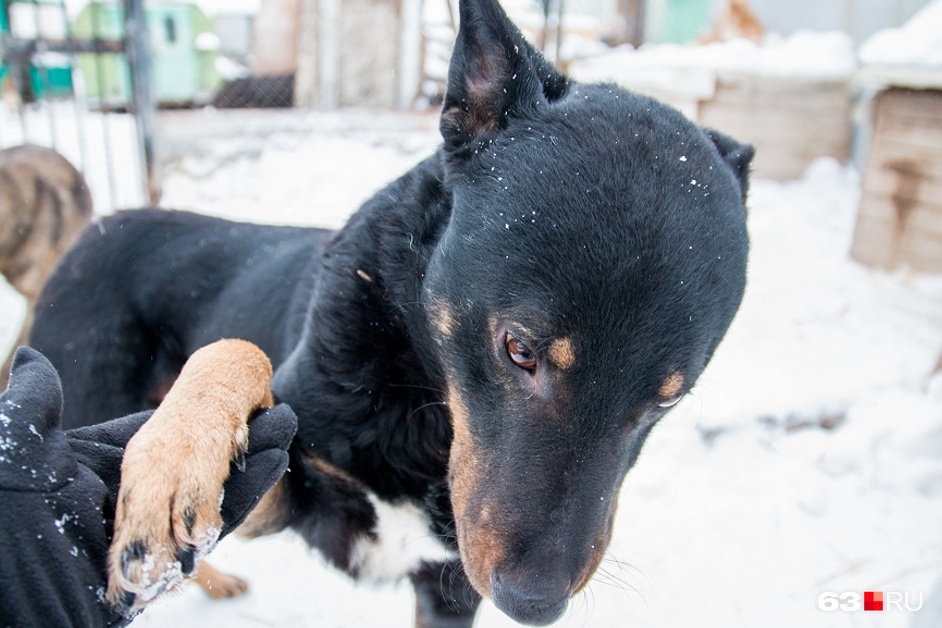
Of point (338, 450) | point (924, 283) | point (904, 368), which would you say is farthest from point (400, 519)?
point (924, 283)

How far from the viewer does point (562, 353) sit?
1.58 metres

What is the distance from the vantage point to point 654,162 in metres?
1.70

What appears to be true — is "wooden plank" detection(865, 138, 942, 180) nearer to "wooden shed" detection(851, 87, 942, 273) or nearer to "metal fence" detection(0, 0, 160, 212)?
"wooden shed" detection(851, 87, 942, 273)

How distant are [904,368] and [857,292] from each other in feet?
4.44

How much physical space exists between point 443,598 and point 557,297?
1.26m

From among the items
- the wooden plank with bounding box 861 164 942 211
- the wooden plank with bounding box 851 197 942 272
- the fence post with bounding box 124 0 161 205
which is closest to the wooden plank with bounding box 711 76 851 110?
the wooden plank with bounding box 861 164 942 211

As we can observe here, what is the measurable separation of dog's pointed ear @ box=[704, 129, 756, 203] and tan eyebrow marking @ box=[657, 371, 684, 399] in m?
0.74

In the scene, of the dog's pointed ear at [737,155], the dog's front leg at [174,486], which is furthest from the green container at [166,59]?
the dog's front leg at [174,486]

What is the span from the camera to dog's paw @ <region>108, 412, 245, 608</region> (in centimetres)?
131

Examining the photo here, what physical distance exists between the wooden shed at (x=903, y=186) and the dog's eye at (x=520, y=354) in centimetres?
541

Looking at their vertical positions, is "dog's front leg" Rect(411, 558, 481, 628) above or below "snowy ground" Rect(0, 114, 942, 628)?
above

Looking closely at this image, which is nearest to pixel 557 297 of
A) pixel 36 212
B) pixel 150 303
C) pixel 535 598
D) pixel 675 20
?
pixel 535 598

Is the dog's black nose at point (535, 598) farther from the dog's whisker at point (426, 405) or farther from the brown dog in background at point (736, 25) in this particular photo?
the brown dog in background at point (736, 25)

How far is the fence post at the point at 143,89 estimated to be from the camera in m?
6.01
